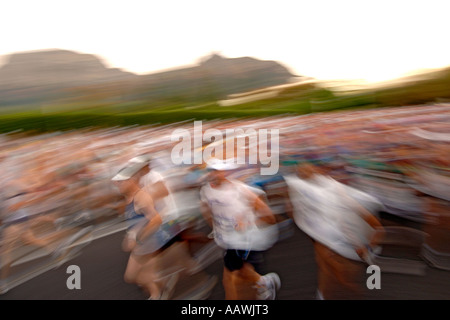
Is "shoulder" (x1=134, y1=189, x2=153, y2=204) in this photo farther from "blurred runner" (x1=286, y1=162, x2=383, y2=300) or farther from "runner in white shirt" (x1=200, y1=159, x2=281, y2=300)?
"blurred runner" (x1=286, y1=162, x2=383, y2=300)

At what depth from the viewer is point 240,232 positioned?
1.38 m

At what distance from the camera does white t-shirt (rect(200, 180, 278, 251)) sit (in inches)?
54.5

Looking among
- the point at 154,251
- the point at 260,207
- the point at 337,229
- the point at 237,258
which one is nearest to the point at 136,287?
the point at 154,251

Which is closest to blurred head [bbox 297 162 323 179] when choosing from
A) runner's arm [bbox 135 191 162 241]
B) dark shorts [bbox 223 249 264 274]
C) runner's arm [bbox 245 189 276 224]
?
runner's arm [bbox 245 189 276 224]

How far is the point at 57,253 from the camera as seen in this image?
1.55 meters

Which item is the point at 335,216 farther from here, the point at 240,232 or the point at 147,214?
the point at 147,214

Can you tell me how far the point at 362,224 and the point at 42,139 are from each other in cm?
181

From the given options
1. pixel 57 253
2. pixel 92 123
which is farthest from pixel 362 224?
pixel 57 253

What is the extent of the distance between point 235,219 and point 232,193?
14cm

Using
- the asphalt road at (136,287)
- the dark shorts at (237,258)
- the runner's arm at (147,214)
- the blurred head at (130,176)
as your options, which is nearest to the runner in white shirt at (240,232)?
the dark shorts at (237,258)

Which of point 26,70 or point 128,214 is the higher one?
point 26,70

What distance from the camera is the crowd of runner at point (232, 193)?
1.42m

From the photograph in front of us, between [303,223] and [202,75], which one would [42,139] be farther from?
[303,223]

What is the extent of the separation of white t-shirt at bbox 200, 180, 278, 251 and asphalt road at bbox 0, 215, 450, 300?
0.35 meters
